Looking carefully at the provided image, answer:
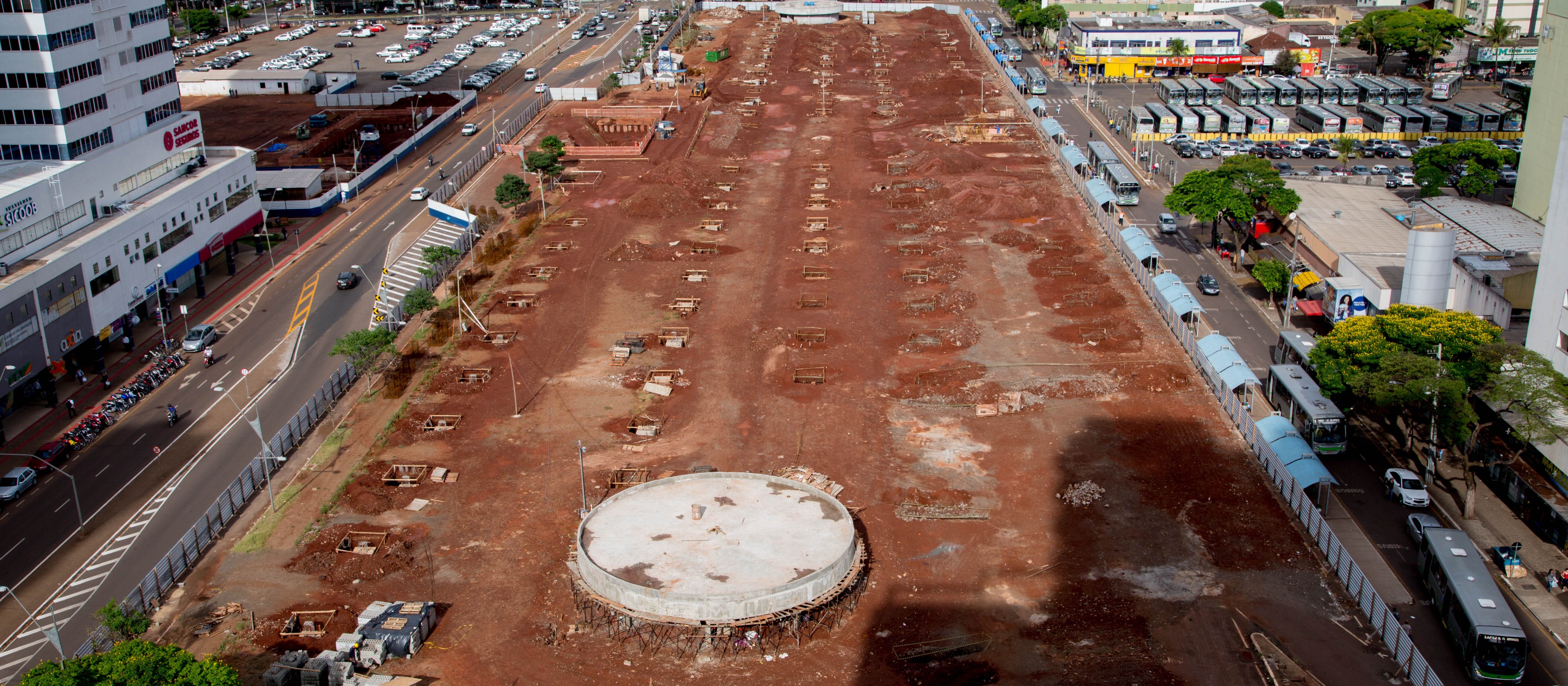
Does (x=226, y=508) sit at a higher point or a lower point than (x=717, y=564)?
lower

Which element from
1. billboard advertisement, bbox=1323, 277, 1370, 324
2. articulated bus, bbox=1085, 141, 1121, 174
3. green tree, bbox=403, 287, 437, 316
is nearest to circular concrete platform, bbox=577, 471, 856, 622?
green tree, bbox=403, 287, 437, 316

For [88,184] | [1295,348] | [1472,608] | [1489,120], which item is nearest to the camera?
[1472,608]

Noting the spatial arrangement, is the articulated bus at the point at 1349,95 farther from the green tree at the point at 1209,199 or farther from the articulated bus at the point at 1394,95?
the green tree at the point at 1209,199

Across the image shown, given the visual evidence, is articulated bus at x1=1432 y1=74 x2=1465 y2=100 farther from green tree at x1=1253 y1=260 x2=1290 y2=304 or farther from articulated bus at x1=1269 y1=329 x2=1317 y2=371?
articulated bus at x1=1269 y1=329 x2=1317 y2=371

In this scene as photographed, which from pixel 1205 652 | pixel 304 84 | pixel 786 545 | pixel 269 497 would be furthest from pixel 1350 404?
pixel 304 84

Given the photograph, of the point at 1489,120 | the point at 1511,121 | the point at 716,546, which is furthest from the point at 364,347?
the point at 1511,121

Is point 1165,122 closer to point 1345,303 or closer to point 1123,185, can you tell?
point 1123,185

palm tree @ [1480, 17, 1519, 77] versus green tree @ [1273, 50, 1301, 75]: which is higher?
palm tree @ [1480, 17, 1519, 77]
